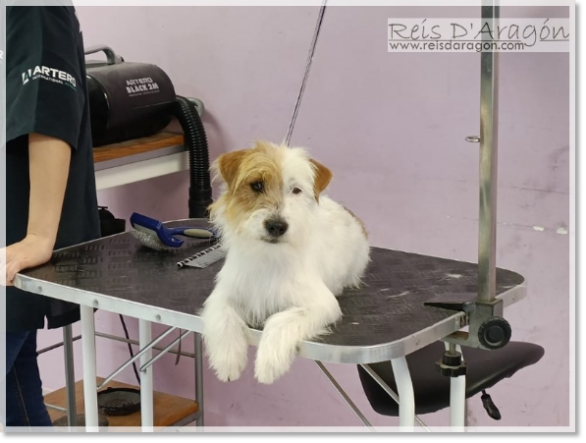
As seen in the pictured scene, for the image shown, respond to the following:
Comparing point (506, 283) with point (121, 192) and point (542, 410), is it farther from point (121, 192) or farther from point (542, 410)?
point (121, 192)

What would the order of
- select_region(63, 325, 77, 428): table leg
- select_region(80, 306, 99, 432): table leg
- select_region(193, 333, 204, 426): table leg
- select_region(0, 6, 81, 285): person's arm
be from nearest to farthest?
select_region(0, 6, 81, 285): person's arm, select_region(80, 306, 99, 432): table leg, select_region(63, 325, 77, 428): table leg, select_region(193, 333, 204, 426): table leg

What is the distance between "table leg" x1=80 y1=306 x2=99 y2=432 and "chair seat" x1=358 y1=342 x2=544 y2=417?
0.60 meters

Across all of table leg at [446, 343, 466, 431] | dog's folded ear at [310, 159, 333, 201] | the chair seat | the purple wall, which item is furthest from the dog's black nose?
the purple wall

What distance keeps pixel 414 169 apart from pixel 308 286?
1027 mm

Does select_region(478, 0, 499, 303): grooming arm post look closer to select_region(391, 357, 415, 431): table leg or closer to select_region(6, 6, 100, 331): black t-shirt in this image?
select_region(391, 357, 415, 431): table leg

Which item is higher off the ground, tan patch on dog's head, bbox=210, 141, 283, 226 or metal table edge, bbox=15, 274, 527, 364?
tan patch on dog's head, bbox=210, 141, 283, 226

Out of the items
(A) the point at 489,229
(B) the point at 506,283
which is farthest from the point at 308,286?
(B) the point at 506,283

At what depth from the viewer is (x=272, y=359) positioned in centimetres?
149

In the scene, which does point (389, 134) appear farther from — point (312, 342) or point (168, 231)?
point (312, 342)

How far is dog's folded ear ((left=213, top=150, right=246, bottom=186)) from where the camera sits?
1.62m

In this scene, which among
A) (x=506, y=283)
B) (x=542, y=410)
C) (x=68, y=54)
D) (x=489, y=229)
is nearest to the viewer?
(x=489, y=229)

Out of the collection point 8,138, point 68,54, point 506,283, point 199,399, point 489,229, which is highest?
point 68,54

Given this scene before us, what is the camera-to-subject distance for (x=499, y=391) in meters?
2.59

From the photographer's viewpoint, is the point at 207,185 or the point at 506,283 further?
the point at 207,185
